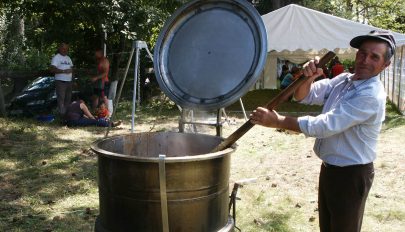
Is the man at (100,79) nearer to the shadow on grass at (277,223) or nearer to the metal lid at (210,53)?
the shadow on grass at (277,223)

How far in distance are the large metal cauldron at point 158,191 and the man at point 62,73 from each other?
7624mm

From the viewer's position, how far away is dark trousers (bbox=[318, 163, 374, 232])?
8.88 ft

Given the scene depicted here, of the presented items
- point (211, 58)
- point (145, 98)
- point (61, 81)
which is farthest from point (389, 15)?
point (211, 58)

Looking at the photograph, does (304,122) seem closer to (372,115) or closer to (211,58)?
(372,115)

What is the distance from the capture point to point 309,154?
24.1 ft

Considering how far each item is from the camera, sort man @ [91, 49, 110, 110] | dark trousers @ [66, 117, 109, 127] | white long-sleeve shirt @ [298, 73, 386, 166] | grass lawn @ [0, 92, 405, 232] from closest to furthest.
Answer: white long-sleeve shirt @ [298, 73, 386, 166]
grass lawn @ [0, 92, 405, 232]
dark trousers @ [66, 117, 109, 127]
man @ [91, 49, 110, 110]

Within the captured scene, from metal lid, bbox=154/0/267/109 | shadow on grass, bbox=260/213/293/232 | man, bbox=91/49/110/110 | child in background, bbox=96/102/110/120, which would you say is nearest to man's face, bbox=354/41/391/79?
metal lid, bbox=154/0/267/109

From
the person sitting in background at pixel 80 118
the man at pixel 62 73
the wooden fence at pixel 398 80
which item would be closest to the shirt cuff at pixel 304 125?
the person sitting in background at pixel 80 118

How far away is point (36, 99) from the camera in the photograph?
35.3 feet

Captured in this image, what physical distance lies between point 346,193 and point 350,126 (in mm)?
460

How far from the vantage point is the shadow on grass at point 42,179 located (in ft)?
14.6

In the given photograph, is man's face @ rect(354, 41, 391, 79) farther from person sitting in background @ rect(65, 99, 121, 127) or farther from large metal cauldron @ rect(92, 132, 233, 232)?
person sitting in background @ rect(65, 99, 121, 127)

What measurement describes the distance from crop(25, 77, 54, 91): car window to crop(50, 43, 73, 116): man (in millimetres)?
1134

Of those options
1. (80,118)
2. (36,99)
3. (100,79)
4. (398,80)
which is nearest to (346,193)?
(80,118)
